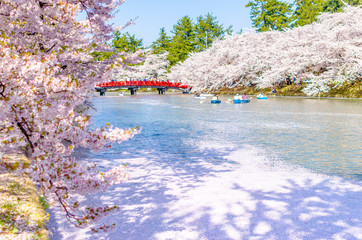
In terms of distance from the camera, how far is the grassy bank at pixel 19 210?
14.0 feet

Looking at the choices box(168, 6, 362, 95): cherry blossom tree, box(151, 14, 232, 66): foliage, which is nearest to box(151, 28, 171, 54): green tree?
box(151, 14, 232, 66): foliage

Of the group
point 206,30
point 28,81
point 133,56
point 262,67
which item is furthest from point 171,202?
point 206,30

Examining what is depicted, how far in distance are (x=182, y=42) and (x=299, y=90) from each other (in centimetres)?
4735

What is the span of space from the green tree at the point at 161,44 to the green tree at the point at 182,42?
1.73m

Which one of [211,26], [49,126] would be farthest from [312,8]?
[49,126]

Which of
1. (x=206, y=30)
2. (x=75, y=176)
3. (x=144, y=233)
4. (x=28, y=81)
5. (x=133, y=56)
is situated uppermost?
(x=206, y=30)

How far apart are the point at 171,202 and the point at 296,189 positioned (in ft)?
9.73

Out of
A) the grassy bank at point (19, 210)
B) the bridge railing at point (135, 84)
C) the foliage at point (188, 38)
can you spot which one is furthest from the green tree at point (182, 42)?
the grassy bank at point (19, 210)

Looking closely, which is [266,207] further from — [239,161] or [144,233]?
[239,161]

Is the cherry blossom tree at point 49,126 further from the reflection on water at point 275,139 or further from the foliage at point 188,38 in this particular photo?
the foliage at point 188,38

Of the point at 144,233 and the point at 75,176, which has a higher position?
the point at 75,176

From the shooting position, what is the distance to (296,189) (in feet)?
25.1

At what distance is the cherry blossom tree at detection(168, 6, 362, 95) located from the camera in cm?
3750

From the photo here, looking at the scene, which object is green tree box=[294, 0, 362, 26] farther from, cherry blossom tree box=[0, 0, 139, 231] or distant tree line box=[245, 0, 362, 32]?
cherry blossom tree box=[0, 0, 139, 231]
